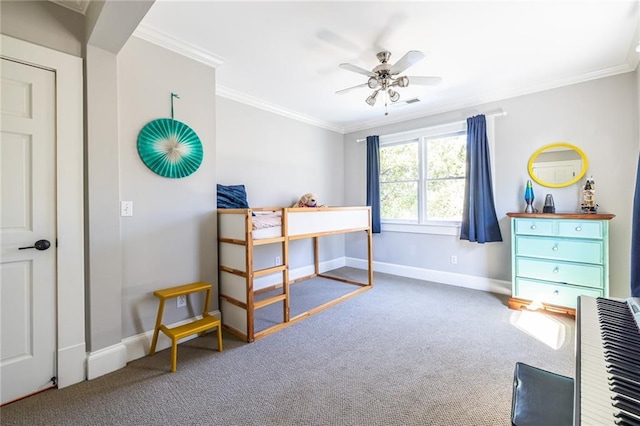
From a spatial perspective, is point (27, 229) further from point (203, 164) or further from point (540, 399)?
point (540, 399)

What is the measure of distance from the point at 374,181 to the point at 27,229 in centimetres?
395

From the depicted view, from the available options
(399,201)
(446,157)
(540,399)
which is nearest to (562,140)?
(446,157)

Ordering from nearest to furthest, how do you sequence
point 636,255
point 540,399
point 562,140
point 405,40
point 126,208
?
point 540,399
point 636,255
point 126,208
point 405,40
point 562,140

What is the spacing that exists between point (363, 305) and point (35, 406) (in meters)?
2.66

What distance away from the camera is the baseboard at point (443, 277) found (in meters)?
3.49

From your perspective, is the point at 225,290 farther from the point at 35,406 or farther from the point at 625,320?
the point at 625,320

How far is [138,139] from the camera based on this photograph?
2115 mm

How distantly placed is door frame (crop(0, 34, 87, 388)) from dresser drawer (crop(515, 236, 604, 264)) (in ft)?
13.0

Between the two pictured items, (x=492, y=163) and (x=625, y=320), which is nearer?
(x=625, y=320)

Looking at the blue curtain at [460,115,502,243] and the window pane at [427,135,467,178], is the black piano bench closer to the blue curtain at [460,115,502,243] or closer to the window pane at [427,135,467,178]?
→ the blue curtain at [460,115,502,243]

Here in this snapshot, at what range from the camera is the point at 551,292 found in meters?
2.79

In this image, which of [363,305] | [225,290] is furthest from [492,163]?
[225,290]

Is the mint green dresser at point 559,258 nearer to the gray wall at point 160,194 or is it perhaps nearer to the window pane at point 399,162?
the window pane at point 399,162

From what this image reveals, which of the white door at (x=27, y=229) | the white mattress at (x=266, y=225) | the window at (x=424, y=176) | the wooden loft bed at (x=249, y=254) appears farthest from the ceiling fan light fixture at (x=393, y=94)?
the white door at (x=27, y=229)
